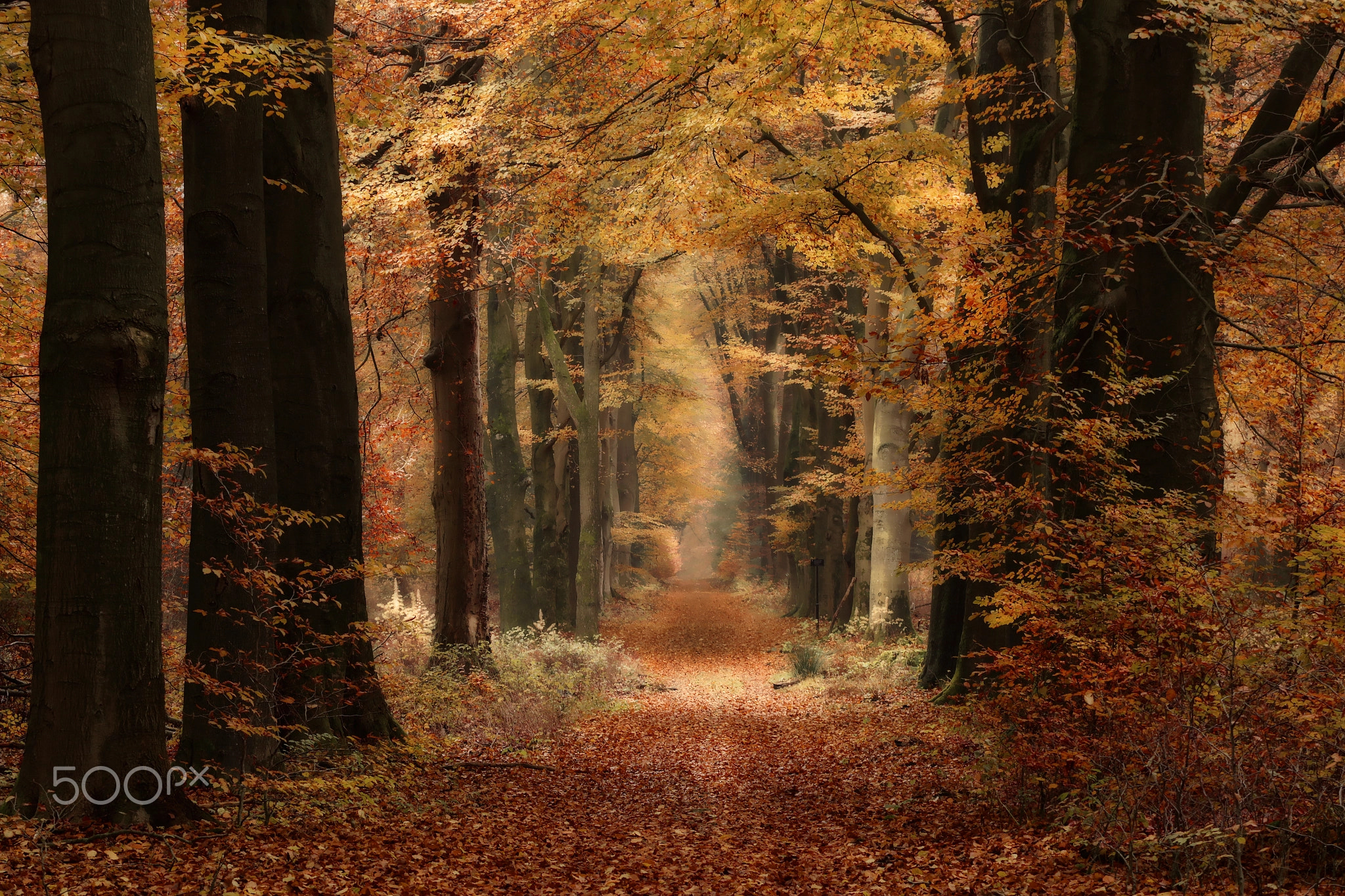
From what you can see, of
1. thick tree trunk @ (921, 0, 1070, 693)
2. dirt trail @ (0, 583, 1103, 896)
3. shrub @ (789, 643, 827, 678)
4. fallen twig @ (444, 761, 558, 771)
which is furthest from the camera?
shrub @ (789, 643, 827, 678)

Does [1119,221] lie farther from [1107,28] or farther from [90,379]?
[90,379]

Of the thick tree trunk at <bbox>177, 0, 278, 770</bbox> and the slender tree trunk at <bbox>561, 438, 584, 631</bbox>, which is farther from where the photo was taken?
the slender tree trunk at <bbox>561, 438, 584, 631</bbox>

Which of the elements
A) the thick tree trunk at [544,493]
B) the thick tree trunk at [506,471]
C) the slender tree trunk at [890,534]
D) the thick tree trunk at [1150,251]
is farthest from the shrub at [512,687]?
the thick tree trunk at [1150,251]

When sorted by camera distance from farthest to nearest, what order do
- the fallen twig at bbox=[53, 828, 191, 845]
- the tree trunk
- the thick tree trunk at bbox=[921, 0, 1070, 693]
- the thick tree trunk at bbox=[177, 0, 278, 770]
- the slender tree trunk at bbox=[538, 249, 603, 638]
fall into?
the tree trunk, the slender tree trunk at bbox=[538, 249, 603, 638], the thick tree trunk at bbox=[921, 0, 1070, 693], the thick tree trunk at bbox=[177, 0, 278, 770], the fallen twig at bbox=[53, 828, 191, 845]

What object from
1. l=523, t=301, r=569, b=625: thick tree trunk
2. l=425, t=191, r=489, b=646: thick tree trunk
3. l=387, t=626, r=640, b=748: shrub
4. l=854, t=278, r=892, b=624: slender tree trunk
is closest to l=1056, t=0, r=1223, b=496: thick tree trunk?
l=387, t=626, r=640, b=748: shrub

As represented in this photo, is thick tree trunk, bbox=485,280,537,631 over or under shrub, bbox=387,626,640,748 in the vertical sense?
over

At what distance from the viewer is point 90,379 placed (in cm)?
422

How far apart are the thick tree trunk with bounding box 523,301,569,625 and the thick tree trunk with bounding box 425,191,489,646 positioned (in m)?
6.00

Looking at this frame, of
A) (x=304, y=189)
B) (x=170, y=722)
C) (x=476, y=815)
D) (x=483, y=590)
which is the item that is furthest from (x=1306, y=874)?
(x=483, y=590)

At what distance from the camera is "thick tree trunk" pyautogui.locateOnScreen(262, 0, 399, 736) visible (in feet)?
23.2

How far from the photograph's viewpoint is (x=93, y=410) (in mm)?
4227

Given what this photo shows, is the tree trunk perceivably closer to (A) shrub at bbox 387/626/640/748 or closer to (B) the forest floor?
(A) shrub at bbox 387/626/640/748

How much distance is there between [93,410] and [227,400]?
71.4 inches

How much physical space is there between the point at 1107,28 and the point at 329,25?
6344 mm
